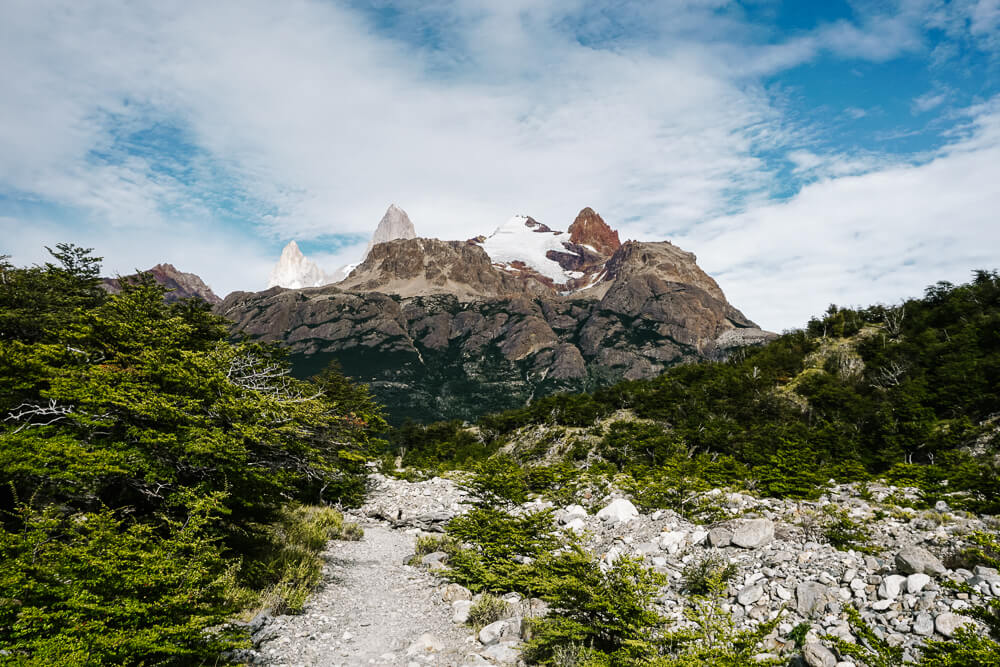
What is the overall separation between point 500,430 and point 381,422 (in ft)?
155

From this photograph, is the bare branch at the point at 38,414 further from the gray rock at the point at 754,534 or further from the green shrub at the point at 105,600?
the gray rock at the point at 754,534

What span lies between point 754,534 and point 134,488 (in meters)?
15.6

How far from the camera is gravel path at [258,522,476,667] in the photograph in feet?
27.1

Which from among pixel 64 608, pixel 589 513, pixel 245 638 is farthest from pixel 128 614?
pixel 589 513

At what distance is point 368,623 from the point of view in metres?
10.1

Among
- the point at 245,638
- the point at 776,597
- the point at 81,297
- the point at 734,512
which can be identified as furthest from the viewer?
the point at 81,297

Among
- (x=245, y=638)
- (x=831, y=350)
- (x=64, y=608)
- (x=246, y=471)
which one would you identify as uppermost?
(x=831, y=350)

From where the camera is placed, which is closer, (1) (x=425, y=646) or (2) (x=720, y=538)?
(1) (x=425, y=646)

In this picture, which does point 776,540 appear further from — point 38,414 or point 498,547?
point 38,414

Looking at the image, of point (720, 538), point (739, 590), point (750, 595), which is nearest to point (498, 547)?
point (720, 538)

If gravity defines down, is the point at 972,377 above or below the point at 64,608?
above

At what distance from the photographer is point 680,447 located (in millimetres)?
33656

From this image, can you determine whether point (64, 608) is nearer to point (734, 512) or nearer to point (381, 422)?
point (381, 422)

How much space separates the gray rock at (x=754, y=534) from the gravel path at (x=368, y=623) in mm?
7046
